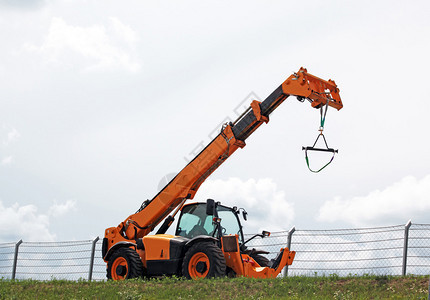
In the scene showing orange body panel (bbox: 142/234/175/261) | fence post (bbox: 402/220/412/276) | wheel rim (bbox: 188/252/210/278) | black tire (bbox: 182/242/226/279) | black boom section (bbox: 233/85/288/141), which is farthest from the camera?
fence post (bbox: 402/220/412/276)

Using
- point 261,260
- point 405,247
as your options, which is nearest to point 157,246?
point 261,260

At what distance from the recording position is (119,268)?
48.6ft

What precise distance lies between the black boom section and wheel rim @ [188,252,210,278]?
331 centimetres

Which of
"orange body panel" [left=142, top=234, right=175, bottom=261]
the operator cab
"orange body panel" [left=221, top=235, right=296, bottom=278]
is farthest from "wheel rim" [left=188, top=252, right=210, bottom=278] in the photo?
"orange body panel" [left=142, top=234, right=175, bottom=261]

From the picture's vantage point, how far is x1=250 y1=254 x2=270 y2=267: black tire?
47.5 ft

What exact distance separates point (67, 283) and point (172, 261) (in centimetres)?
292

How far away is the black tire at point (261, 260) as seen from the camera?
47.5ft

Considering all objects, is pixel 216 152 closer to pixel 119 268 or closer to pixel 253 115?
pixel 253 115

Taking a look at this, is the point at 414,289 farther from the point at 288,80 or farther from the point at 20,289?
the point at 20,289

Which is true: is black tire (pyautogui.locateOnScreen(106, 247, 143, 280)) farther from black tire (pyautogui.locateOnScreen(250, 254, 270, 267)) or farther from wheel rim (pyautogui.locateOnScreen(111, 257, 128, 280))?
black tire (pyautogui.locateOnScreen(250, 254, 270, 267))

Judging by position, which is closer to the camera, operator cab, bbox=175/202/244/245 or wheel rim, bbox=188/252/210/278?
wheel rim, bbox=188/252/210/278

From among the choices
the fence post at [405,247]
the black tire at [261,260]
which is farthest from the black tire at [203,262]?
the fence post at [405,247]

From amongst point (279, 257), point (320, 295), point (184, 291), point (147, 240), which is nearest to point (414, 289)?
point (320, 295)

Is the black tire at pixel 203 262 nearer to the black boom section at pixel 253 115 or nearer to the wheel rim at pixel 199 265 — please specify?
the wheel rim at pixel 199 265
